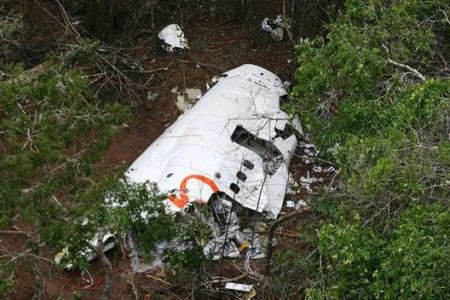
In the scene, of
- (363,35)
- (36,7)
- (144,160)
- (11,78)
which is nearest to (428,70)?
(363,35)

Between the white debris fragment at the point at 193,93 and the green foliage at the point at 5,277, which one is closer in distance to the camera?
the green foliage at the point at 5,277

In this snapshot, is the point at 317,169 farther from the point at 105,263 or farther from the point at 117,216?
the point at 117,216

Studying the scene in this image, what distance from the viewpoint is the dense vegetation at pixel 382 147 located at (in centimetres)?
579

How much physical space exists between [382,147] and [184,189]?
2847 mm

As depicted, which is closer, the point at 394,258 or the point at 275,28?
the point at 394,258

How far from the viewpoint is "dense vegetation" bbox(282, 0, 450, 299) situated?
579 centimetres

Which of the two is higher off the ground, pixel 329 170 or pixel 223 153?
pixel 223 153

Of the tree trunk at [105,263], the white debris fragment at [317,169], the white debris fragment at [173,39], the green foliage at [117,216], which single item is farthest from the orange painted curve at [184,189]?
the white debris fragment at [173,39]

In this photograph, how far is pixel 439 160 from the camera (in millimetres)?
6266

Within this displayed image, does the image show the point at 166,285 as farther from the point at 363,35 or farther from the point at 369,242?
the point at 363,35

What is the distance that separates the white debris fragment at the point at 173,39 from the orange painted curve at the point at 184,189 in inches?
176

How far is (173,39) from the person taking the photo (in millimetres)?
12406

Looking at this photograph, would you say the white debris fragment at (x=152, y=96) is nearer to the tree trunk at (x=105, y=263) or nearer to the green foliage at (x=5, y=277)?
the tree trunk at (x=105, y=263)

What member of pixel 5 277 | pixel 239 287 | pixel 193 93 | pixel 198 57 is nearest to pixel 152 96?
pixel 193 93
